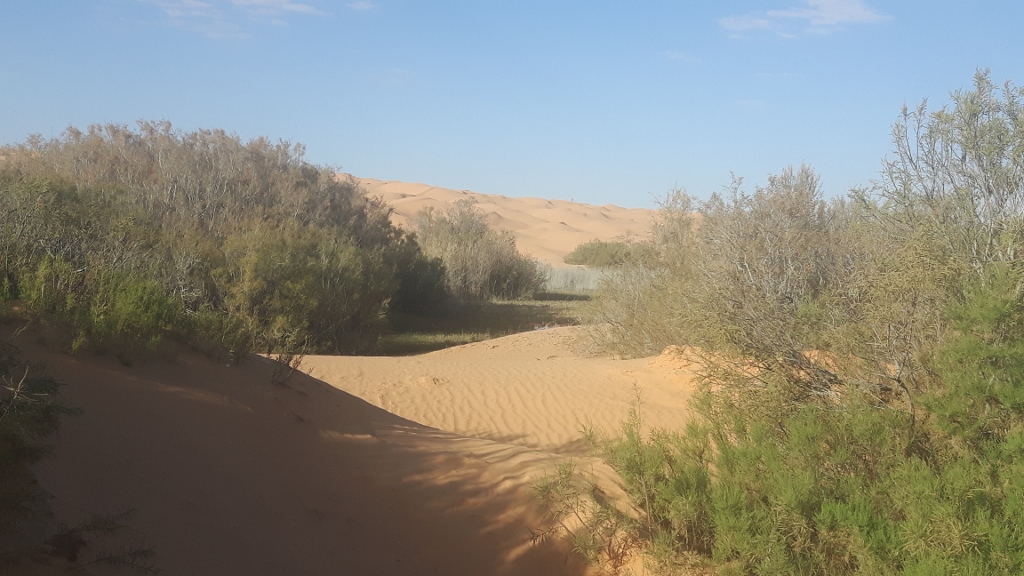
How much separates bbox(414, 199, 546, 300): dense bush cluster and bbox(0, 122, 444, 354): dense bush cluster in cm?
407

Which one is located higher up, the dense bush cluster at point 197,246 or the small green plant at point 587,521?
the dense bush cluster at point 197,246

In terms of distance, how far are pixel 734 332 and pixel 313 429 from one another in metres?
3.83

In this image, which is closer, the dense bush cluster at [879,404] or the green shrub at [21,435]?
the green shrub at [21,435]

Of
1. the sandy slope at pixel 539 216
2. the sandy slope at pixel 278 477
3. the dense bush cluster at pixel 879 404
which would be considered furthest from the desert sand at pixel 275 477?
the sandy slope at pixel 539 216

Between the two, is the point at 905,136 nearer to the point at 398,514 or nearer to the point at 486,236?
the point at 398,514

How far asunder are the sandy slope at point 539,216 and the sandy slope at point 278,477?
5153 centimetres

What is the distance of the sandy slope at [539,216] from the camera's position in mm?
69375

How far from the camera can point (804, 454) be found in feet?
16.7

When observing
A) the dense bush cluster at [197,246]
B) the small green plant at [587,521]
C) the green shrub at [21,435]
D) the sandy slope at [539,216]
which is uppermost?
the sandy slope at [539,216]

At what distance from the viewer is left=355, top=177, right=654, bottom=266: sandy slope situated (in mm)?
69375

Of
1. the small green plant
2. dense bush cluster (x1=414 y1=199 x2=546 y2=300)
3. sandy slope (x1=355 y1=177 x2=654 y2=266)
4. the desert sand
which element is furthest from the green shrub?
sandy slope (x1=355 y1=177 x2=654 y2=266)

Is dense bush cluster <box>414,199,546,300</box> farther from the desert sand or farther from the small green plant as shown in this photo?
the small green plant

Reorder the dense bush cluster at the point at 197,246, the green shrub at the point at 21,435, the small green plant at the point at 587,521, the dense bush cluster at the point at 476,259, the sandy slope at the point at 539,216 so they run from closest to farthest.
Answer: the green shrub at the point at 21,435, the small green plant at the point at 587,521, the dense bush cluster at the point at 197,246, the dense bush cluster at the point at 476,259, the sandy slope at the point at 539,216

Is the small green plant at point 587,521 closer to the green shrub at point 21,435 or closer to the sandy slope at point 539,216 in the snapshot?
the green shrub at point 21,435
